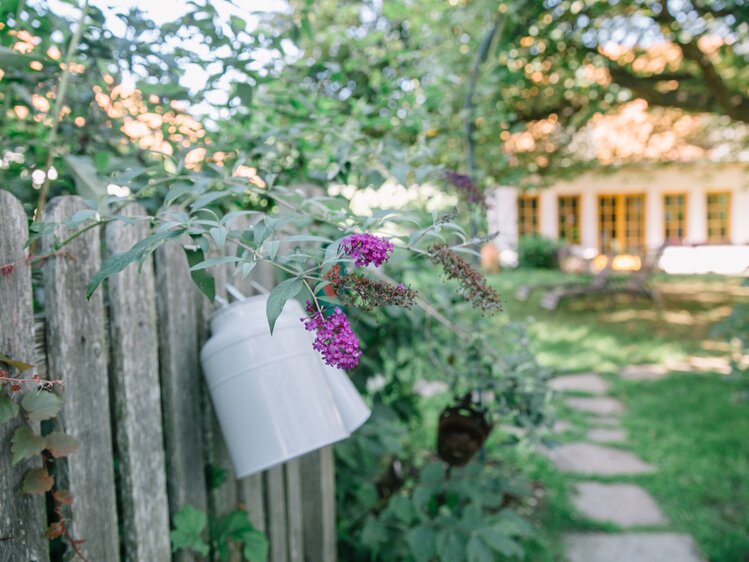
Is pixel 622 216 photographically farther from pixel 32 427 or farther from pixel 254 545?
pixel 32 427

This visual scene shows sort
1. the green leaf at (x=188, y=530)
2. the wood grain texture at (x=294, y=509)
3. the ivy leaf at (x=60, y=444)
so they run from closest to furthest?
the ivy leaf at (x=60, y=444)
the green leaf at (x=188, y=530)
the wood grain texture at (x=294, y=509)

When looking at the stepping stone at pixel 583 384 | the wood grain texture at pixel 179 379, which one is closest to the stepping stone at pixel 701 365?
the stepping stone at pixel 583 384

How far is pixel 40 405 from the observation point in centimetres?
97

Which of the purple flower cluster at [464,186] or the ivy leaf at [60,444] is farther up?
the purple flower cluster at [464,186]

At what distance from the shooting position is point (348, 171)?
1.81m

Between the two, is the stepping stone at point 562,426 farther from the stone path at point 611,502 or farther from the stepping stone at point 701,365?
the stepping stone at point 701,365

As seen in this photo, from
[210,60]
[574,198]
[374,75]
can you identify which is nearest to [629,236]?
[574,198]

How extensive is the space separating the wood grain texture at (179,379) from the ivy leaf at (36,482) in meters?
0.40

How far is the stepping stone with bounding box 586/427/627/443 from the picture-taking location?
3842mm

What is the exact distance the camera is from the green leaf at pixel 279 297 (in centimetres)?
78

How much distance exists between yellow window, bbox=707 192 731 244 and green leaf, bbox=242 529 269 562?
18.1m

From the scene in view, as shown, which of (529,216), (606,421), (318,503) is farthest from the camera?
(529,216)

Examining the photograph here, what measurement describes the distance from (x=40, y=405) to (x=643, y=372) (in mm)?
5479

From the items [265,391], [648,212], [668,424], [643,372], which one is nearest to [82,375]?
[265,391]
